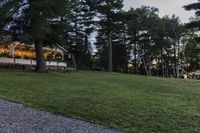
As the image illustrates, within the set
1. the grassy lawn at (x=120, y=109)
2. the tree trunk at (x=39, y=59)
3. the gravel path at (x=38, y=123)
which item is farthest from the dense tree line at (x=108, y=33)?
the gravel path at (x=38, y=123)

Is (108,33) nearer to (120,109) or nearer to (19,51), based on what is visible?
(19,51)

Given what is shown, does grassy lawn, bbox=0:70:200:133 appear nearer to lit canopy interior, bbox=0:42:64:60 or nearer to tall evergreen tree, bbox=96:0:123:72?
lit canopy interior, bbox=0:42:64:60

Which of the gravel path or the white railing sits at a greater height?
the white railing

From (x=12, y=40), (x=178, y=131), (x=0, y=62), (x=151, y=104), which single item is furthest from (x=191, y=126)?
(x=0, y=62)

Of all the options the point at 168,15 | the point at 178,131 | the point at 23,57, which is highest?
the point at 168,15

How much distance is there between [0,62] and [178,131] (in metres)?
26.2

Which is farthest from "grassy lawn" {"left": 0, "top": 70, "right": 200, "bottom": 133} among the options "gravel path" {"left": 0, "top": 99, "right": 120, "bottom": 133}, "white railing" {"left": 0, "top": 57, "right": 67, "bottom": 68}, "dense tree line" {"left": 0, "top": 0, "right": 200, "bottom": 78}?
"white railing" {"left": 0, "top": 57, "right": 67, "bottom": 68}

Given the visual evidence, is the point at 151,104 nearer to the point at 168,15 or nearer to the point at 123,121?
the point at 123,121

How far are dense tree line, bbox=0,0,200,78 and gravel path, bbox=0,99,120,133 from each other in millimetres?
15864

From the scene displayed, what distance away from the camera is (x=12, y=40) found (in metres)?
28.8

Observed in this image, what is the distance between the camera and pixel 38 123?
29.4ft

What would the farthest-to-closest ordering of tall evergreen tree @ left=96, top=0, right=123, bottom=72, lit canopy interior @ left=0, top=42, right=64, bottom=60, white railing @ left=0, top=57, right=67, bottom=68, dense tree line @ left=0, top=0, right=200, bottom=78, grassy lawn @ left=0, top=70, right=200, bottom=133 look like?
1. tall evergreen tree @ left=96, top=0, right=123, bottom=72
2. lit canopy interior @ left=0, top=42, right=64, bottom=60
3. white railing @ left=0, top=57, right=67, bottom=68
4. dense tree line @ left=0, top=0, right=200, bottom=78
5. grassy lawn @ left=0, top=70, right=200, bottom=133

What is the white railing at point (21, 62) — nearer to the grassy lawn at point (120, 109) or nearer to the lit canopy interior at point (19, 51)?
the lit canopy interior at point (19, 51)

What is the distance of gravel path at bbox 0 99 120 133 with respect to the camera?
8.33 meters
